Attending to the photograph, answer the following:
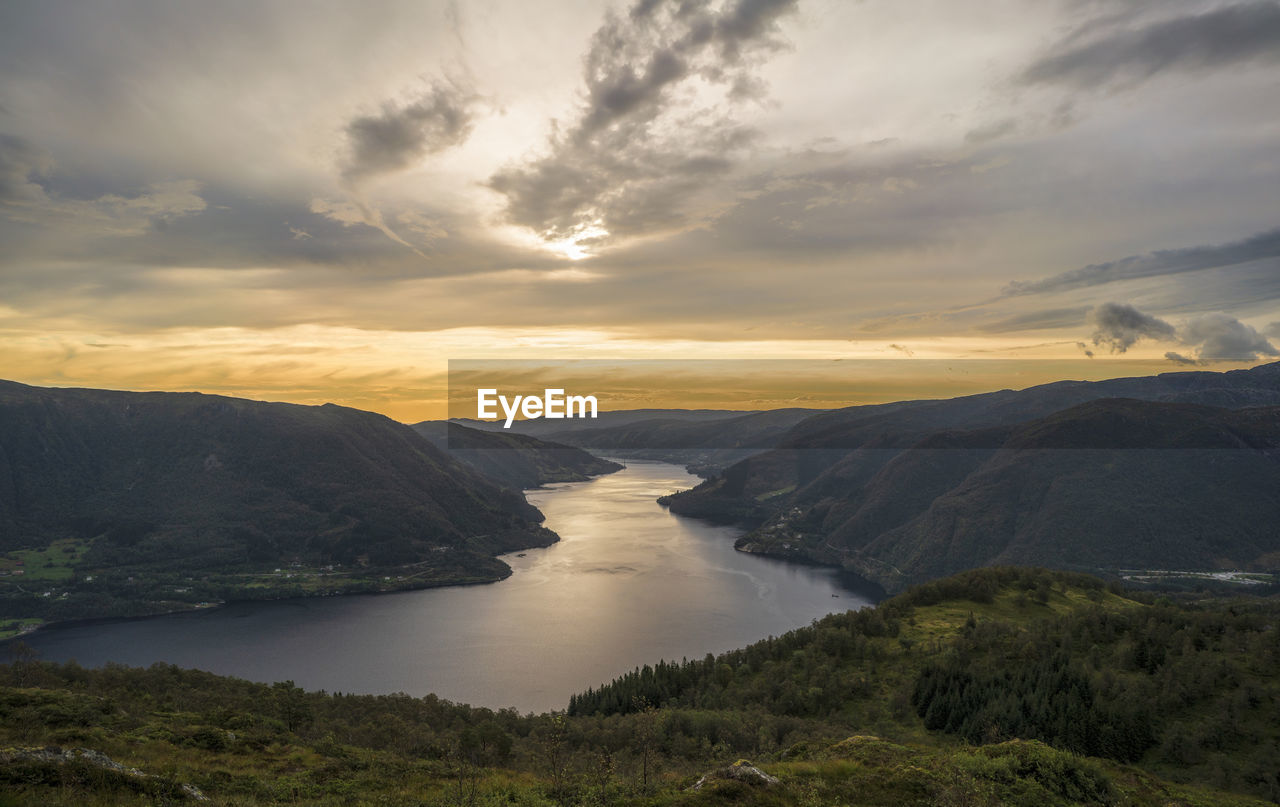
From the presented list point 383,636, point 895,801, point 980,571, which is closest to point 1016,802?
point 895,801

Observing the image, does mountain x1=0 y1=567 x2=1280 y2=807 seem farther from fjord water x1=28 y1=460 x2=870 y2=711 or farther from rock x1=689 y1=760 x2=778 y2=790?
fjord water x1=28 y1=460 x2=870 y2=711

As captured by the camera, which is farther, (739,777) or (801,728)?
(801,728)

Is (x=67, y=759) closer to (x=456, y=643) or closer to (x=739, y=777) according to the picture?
(x=739, y=777)

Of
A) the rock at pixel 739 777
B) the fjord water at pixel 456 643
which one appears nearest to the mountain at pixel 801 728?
the rock at pixel 739 777

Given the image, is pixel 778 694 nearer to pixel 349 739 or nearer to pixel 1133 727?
pixel 1133 727

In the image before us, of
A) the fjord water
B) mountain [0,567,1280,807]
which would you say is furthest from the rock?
the fjord water

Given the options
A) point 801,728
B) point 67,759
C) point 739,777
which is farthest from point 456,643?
point 739,777

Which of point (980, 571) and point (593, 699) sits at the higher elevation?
point (980, 571)

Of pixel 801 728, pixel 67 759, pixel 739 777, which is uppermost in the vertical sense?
pixel 67 759
